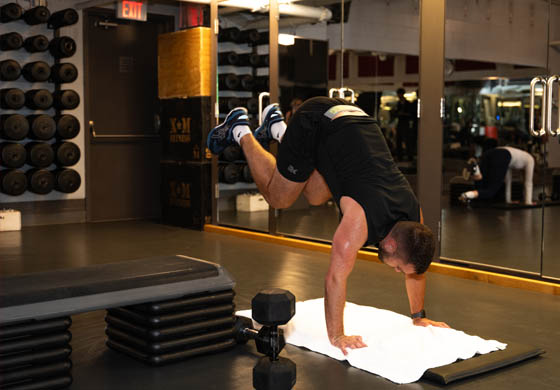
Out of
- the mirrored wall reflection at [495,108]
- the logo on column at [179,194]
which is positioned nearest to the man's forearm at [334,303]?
the mirrored wall reflection at [495,108]

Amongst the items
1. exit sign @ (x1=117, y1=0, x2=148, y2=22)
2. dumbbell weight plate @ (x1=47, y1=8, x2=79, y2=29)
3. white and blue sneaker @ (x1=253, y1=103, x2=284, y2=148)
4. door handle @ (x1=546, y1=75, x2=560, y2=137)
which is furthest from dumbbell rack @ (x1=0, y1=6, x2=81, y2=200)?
door handle @ (x1=546, y1=75, x2=560, y2=137)

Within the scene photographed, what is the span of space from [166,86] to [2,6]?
1.93m

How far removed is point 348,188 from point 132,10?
5.39 metres

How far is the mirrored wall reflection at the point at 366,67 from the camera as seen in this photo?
583 cm

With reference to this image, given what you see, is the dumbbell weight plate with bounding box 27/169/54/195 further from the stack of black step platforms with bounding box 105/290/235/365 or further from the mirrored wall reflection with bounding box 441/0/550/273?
the stack of black step platforms with bounding box 105/290/235/365

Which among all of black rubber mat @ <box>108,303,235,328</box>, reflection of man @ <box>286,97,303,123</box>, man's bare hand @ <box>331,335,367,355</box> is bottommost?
man's bare hand @ <box>331,335,367,355</box>

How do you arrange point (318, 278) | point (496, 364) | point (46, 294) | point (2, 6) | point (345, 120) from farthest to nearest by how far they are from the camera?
point (2, 6)
point (318, 278)
point (345, 120)
point (496, 364)
point (46, 294)

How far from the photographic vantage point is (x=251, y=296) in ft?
14.8

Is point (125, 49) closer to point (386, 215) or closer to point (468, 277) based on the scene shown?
point (468, 277)

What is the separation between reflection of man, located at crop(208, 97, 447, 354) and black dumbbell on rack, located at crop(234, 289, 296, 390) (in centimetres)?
92

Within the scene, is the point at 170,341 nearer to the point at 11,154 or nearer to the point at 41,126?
the point at 11,154

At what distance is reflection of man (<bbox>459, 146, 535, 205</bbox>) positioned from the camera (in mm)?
5375

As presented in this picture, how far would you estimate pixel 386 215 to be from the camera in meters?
3.15

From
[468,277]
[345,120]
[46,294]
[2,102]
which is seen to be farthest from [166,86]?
[46,294]
